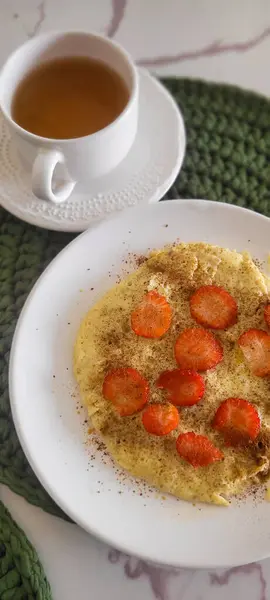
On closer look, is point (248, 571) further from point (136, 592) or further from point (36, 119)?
point (36, 119)

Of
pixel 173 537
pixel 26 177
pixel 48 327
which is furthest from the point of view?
pixel 26 177

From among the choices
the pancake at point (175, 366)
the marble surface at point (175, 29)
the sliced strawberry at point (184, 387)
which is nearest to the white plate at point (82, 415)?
the pancake at point (175, 366)

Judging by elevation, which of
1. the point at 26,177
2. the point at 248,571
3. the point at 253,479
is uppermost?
the point at 26,177

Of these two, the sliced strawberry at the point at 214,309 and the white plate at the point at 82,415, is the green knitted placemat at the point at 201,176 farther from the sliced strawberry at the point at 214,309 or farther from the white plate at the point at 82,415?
the sliced strawberry at the point at 214,309


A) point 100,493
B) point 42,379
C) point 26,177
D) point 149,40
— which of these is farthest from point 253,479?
point 149,40

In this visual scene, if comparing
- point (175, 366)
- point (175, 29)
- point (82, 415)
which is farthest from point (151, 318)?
point (175, 29)

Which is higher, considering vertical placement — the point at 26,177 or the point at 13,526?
the point at 26,177
